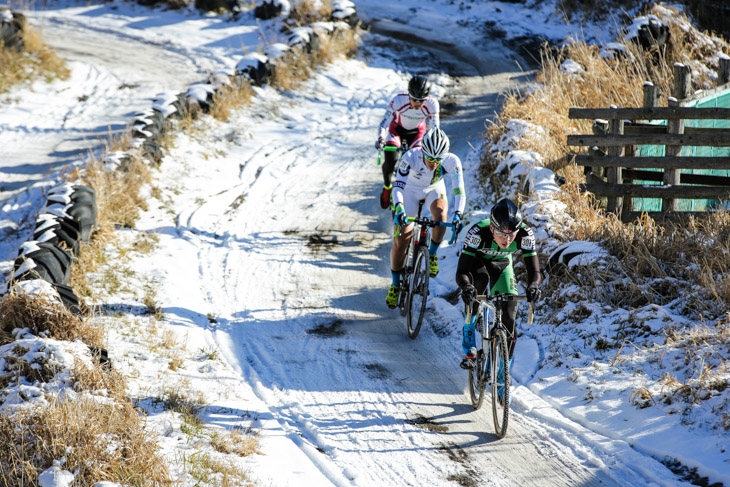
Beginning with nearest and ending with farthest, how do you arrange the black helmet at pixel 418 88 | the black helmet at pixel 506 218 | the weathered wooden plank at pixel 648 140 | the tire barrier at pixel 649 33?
the black helmet at pixel 506 218 → the black helmet at pixel 418 88 → the weathered wooden plank at pixel 648 140 → the tire barrier at pixel 649 33

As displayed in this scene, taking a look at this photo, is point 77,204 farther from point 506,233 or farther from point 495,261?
point 506,233

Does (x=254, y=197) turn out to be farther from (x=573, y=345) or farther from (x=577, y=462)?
(x=577, y=462)

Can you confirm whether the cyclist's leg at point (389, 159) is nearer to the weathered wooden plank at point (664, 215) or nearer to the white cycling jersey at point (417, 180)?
the white cycling jersey at point (417, 180)

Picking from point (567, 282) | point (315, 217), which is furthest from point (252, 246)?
point (567, 282)

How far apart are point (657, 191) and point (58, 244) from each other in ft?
26.7

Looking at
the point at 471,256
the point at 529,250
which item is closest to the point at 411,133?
the point at 471,256

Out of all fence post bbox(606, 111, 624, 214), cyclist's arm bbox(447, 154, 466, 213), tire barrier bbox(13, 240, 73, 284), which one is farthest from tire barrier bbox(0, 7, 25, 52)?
fence post bbox(606, 111, 624, 214)

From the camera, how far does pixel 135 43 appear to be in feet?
62.0

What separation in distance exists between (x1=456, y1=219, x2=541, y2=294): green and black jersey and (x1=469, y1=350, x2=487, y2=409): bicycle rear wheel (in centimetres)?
62

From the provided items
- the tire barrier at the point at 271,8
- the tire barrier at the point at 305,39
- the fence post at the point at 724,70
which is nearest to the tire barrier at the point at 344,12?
the tire barrier at the point at 271,8

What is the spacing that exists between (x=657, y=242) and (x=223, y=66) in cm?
1351

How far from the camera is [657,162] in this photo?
338 inches

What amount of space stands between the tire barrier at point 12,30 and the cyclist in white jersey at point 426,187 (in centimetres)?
1307

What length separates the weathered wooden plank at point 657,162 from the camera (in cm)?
855
